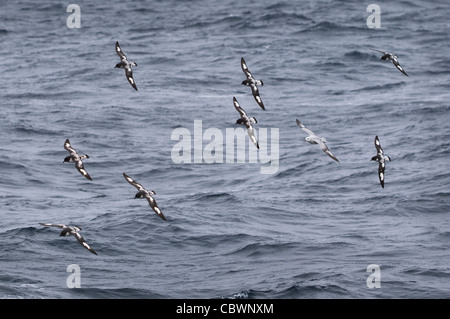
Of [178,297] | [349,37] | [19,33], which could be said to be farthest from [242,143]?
[19,33]

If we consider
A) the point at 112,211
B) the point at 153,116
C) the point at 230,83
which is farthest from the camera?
the point at 230,83

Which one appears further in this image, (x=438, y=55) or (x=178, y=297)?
(x=438, y=55)

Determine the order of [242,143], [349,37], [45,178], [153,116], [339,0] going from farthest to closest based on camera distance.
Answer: [339,0] → [349,37] → [153,116] → [242,143] → [45,178]

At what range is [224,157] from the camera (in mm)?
46562

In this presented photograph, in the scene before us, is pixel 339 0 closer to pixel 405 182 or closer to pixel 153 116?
pixel 153 116

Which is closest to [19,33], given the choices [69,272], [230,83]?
[230,83]

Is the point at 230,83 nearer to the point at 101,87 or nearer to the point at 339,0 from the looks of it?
the point at 101,87

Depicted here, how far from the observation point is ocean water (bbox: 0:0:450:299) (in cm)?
3316

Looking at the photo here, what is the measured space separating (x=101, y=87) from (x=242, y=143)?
570 inches

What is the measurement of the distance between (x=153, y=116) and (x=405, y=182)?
1627cm

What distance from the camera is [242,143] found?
48.7m

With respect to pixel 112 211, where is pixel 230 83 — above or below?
above

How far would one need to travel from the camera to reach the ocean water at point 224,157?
1305 inches
